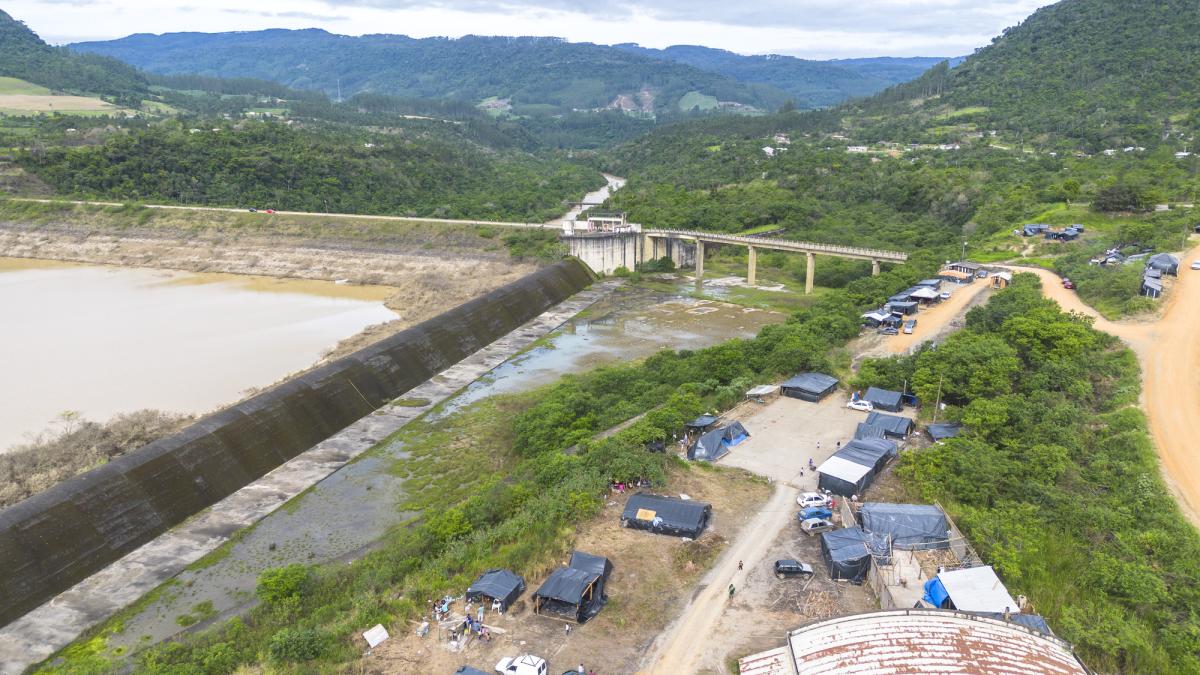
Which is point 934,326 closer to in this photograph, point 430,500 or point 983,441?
point 983,441

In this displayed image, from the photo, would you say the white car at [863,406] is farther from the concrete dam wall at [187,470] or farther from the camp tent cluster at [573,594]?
the concrete dam wall at [187,470]

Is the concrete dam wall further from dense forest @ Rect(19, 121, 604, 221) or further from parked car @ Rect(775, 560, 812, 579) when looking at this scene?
→ dense forest @ Rect(19, 121, 604, 221)

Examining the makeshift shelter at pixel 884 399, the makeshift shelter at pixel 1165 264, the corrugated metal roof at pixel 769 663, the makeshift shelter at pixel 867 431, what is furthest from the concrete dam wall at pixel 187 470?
the makeshift shelter at pixel 1165 264

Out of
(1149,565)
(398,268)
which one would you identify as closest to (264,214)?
(398,268)

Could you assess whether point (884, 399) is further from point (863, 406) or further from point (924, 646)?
point (924, 646)

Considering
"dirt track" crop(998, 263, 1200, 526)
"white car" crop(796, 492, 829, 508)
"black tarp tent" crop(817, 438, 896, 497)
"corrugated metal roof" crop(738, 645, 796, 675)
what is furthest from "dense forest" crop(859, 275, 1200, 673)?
"corrugated metal roof" crop(738, 645, 796, 675)

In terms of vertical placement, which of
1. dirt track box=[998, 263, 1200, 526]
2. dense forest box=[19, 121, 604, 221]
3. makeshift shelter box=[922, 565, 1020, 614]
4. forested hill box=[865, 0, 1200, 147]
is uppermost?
forested hill box=[865, 0, 1200, 147]

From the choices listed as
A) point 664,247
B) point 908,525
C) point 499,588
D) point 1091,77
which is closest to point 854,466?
point 908,525

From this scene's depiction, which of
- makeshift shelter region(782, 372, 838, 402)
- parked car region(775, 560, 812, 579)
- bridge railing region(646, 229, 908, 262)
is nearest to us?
parked car region(775, 560, 812, 579)
